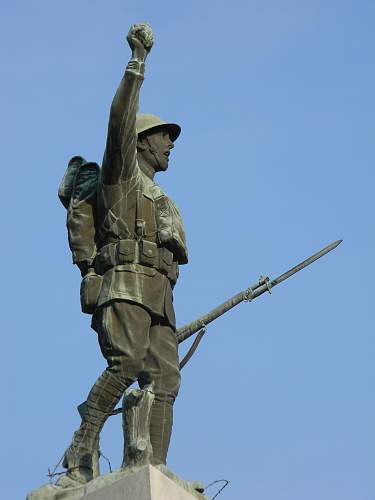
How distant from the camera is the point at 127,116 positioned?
505 inches

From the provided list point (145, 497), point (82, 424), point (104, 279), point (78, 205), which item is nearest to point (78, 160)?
point (78, 205)

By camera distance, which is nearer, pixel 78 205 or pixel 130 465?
pixel 130 465

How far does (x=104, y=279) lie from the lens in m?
13.0

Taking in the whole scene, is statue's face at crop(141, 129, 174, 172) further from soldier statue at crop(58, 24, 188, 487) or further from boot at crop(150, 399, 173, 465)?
boot at crop(150, 399, 173, 465)

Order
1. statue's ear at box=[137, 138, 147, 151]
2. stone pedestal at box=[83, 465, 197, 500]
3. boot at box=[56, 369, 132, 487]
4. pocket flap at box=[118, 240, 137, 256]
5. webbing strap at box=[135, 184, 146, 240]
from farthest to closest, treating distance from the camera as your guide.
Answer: statue's ear at box=[137, 138, 147, 151] < webbing strap at box=[135, 184, 146, 240] < pocket flap at box=[118, 240, 137, 256] < boot at box=[56, 369, 132, 487] < stone pedestal at box=[83, 465, 197, 500]

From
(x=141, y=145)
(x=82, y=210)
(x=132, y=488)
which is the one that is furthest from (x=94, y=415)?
(x=141, y=145)

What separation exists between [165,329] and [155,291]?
387mm

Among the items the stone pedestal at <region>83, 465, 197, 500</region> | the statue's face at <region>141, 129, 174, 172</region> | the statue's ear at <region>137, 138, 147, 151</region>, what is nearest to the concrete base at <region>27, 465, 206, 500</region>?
the stone pedestal at <region>83, 465, 197, 500</region>

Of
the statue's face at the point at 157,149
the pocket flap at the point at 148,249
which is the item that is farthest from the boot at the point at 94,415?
the statue's face at the point at 157,149

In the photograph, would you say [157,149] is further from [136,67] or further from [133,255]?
[133,255]

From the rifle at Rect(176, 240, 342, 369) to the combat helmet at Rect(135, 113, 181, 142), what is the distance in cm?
210

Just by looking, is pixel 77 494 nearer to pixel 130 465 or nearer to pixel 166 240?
pixel 130 465

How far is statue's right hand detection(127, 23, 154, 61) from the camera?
509 inches

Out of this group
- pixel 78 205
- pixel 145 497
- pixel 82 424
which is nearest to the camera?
pixel 145 497
